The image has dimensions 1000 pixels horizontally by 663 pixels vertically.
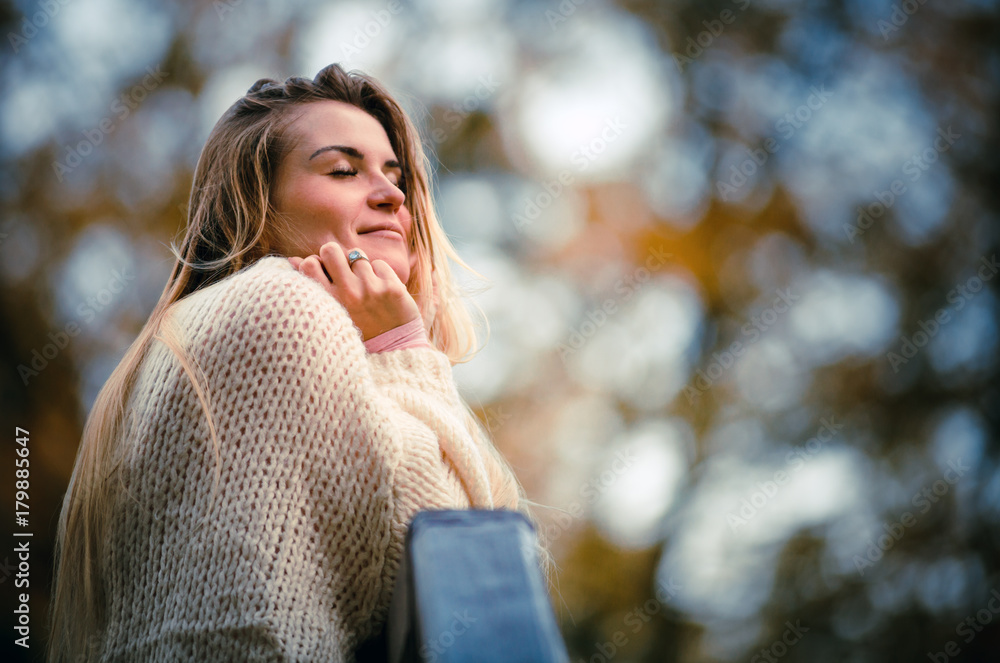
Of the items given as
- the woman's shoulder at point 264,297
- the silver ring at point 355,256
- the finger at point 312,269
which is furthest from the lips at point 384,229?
the woman's shoulder at point 264,297

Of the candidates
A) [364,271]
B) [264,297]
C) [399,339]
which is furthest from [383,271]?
[264,297]

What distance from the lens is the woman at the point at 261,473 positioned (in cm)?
112

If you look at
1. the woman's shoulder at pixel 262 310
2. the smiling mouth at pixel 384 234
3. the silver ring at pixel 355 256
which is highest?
the smiling mouth at pixel 384 234

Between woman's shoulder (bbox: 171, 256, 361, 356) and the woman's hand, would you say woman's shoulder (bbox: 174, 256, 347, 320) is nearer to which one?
woman's shoulder (bbox: 171, 256, 361, 356)

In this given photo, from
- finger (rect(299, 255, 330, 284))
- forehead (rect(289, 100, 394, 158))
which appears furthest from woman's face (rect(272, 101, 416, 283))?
finger (rect(299, 255, 330, 284))

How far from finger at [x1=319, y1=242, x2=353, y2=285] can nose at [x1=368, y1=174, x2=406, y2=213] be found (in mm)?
293

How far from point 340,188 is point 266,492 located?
35.1 inches

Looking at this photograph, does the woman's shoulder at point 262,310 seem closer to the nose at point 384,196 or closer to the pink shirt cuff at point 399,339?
the pink shirt cuff at point 399,339

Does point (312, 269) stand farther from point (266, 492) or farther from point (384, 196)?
point (266, 492)

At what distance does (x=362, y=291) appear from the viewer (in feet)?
5.18

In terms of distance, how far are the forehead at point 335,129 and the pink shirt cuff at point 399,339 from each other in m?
0.55

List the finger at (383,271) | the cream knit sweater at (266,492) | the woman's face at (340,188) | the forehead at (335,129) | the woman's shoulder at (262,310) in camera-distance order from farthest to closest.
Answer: the forehead at (335,129), the woman's face at (340,188), the finger at (383,271), the woman's shoulder at (262,310), the cream knit sweater at (266,492)

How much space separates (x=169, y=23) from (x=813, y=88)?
6049 mm

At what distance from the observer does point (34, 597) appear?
5.09 m
